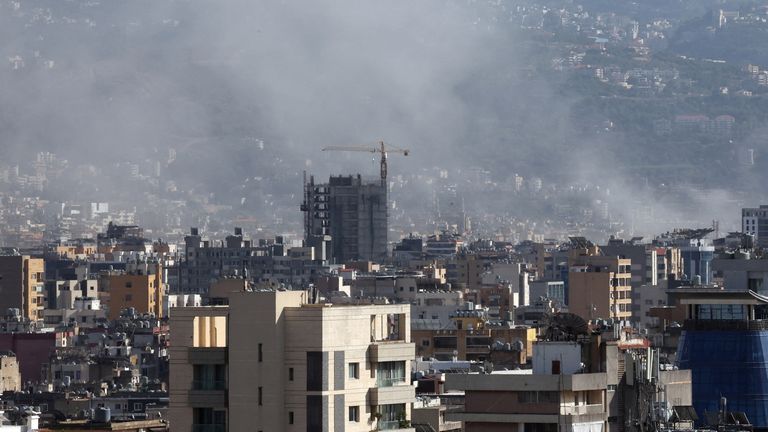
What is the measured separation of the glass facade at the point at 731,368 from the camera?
44.6m

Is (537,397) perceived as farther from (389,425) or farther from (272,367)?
(272,367)

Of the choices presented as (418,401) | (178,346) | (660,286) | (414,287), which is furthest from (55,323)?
(178,346)

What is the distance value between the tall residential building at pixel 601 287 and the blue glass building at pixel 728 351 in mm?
68568

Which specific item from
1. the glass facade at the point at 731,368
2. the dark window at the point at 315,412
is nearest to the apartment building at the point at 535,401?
the dark window at the point at 315,412

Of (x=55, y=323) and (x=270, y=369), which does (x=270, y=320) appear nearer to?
(x=270, y=369)

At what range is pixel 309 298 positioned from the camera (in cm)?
4134

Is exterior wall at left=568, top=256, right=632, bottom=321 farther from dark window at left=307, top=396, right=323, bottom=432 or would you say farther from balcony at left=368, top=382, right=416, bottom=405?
dark window at left=307, top=396, right=323, bottom=432

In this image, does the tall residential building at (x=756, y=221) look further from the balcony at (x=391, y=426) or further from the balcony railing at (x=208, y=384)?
the balcony railing at (x=208, y=384)

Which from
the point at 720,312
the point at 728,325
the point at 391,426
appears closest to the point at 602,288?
the point at 720,312

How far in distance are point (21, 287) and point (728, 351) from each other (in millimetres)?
89914

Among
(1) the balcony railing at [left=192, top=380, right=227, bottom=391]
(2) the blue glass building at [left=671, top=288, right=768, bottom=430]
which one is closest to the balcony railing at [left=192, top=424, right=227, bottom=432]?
(1) the balcony railing at [left=192, top=380, right=227, bottom=391]

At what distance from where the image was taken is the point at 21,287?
133 meters

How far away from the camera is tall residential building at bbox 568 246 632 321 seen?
389 feet

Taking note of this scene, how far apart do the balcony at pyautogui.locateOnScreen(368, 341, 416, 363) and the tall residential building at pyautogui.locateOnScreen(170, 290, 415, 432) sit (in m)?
0.03
